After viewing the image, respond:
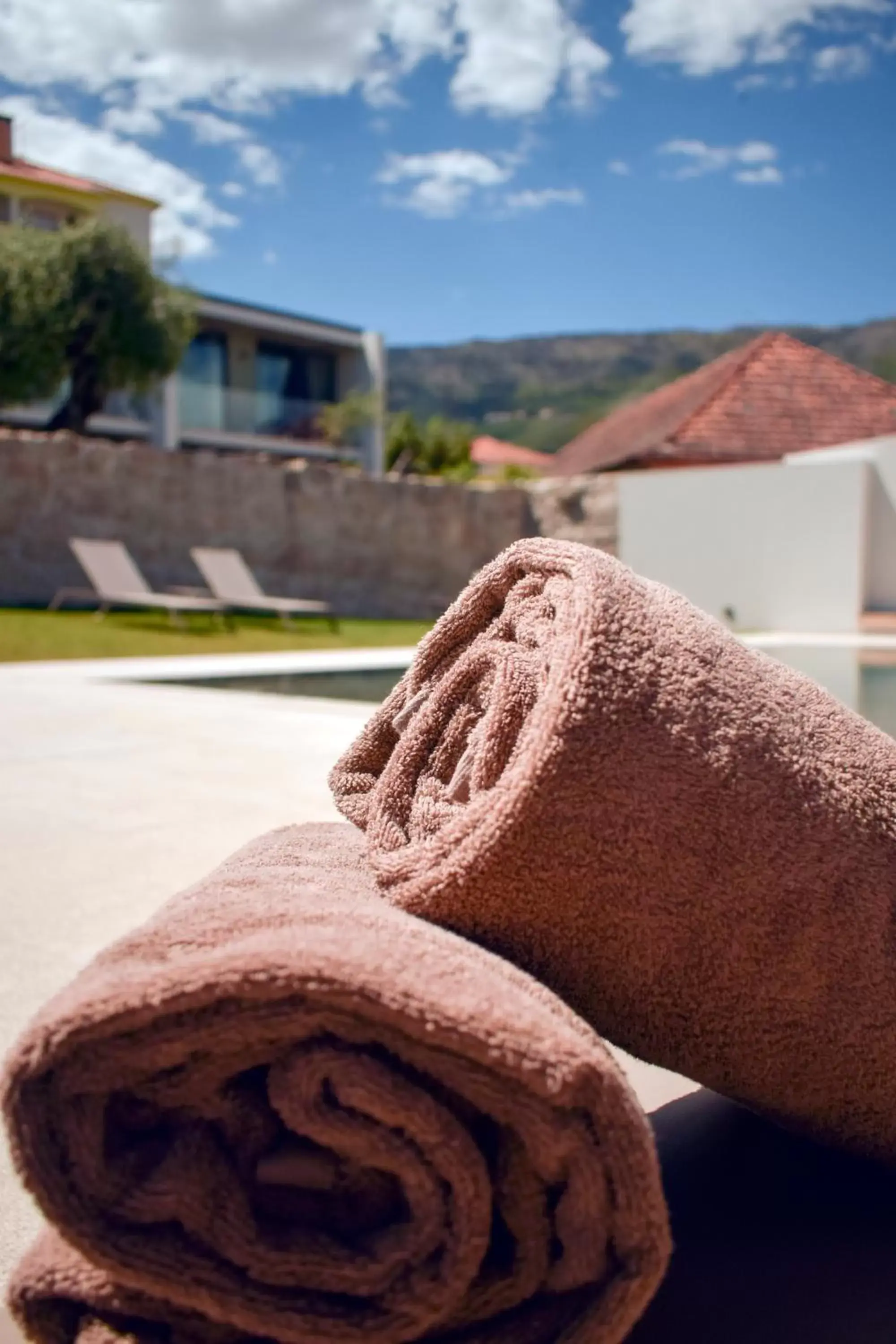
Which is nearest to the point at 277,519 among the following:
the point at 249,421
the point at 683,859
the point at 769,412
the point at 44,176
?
the point at 769,412

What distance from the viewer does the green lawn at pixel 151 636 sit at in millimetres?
9234

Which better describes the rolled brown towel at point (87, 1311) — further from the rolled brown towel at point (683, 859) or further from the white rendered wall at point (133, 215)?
the white rendered wall at point (133, 215)

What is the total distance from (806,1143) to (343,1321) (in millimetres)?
762

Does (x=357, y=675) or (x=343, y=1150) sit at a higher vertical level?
(x=343, y=1150)

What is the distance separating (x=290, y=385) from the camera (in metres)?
31.5

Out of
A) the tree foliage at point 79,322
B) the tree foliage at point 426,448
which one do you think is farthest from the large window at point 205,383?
the tree foliage at point 426,448

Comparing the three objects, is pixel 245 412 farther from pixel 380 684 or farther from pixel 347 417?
pixel 380 684

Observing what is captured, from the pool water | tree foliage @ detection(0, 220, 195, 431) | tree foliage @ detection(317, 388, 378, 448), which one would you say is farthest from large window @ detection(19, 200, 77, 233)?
the pool water

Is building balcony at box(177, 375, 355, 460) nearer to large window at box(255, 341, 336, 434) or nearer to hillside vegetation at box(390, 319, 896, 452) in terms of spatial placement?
large window at box(255, 341, 336, 434)

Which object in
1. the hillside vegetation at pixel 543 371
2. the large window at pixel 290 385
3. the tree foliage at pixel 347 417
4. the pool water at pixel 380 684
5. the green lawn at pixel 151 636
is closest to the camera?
the pool water at pixel 380 684

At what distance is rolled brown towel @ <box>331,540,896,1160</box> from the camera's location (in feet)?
3.41

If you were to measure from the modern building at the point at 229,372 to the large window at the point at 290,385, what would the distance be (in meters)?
0.03

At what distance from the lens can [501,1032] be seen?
0.86 m

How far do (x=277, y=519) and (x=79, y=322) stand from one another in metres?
6.08
